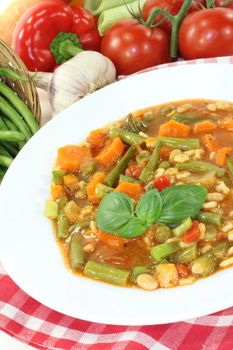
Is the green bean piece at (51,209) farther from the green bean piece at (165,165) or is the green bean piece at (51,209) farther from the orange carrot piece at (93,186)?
the green bean piece at (165,165)

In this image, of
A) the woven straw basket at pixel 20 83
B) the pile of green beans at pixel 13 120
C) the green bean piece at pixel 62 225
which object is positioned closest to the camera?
the green bean piece at pixel 62 225

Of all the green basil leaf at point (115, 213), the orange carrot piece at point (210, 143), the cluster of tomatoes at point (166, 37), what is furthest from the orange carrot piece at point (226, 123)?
the cluster of tomatoes at point (166, 37)

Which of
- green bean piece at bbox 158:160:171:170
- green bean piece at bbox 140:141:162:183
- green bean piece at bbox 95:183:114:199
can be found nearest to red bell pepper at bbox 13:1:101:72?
green bean piece at bbox 140:141:162:183

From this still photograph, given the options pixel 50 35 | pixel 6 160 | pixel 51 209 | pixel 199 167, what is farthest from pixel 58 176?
pixel 50 35

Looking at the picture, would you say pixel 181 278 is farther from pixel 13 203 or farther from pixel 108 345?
pixel 13 203

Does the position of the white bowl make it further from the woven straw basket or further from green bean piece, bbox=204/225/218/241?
the woven straw basket

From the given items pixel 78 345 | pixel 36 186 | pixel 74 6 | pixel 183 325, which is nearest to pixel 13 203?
pixel 36 186

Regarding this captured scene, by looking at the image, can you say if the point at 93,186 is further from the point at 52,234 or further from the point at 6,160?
the point at 6,160
